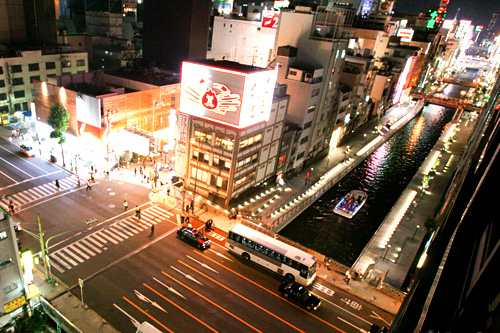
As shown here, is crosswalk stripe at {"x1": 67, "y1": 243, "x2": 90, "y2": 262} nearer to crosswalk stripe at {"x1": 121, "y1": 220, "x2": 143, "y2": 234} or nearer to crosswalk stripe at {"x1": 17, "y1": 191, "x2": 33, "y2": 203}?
crosswalk stripe at {"x1": 121, "y1": 220, "x2": 143, "y2": 234}

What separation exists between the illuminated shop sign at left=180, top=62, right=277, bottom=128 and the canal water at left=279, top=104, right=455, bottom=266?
1810 cm

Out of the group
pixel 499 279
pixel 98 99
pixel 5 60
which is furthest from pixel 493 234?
pixel 5 60

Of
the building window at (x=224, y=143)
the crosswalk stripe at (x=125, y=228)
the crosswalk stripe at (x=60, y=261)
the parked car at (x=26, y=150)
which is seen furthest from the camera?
the parked car at (x=26, y=150)

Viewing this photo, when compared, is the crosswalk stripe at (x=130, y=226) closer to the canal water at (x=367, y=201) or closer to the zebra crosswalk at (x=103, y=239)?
the zebra crosswalk at (x=103, y=239)

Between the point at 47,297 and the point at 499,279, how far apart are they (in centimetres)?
3263

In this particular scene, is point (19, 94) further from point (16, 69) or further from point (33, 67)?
point (33, 67)

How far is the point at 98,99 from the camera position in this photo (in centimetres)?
4669

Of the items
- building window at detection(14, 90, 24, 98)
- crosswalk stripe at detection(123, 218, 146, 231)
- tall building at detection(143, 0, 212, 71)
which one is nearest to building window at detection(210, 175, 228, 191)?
crosswalk stripe at detection(123, 218, 146, 231)

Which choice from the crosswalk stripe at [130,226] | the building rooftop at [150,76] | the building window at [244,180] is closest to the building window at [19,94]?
the building rooftop at [150,76]

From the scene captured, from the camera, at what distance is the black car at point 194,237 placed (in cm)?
3584

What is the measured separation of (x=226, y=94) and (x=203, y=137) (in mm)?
7657

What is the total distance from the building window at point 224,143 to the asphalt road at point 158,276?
10640mm

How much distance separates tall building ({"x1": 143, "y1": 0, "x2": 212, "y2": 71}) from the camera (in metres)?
80.1

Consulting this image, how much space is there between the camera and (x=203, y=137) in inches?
1754
